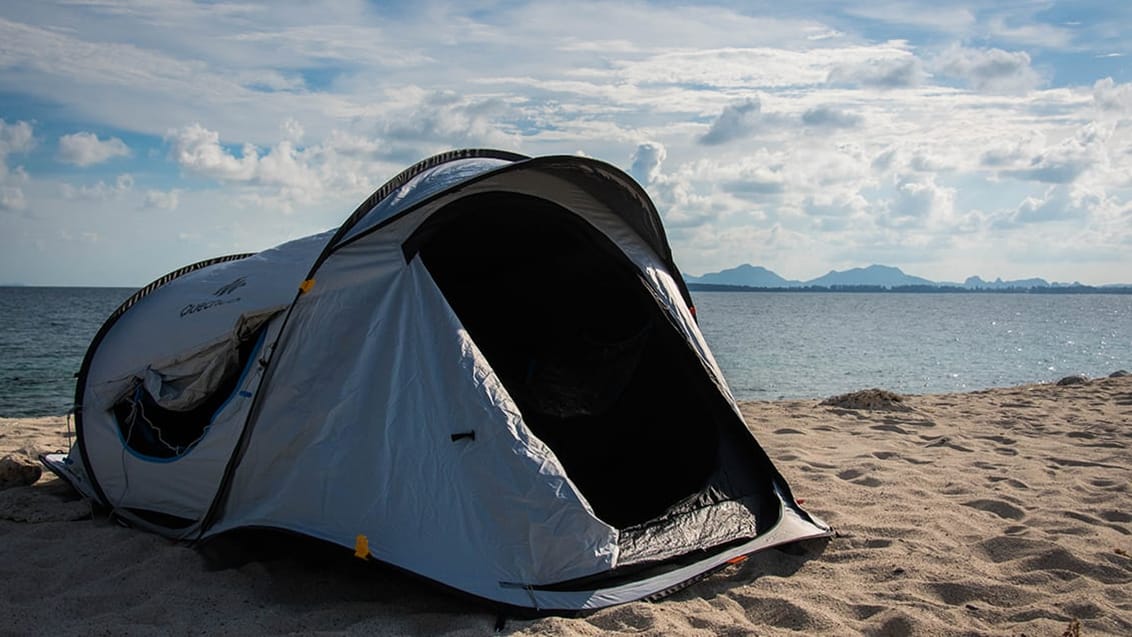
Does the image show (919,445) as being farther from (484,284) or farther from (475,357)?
(475,357)

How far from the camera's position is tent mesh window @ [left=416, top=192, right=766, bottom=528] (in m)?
5.33

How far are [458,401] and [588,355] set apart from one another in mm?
2236

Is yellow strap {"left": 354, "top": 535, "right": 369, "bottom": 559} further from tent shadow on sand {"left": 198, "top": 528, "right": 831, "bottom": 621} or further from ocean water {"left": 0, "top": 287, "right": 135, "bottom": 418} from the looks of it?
ocean water {"left": 0, "top": 287, "right": 135, "bottom": 418}

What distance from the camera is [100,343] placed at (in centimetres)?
→ 609

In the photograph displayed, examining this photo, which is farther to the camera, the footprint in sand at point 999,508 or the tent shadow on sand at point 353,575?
the footprint in sand at point 999,508

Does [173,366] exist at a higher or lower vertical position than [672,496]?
higher

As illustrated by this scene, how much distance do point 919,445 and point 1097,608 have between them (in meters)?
4.06

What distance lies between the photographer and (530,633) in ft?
12.0

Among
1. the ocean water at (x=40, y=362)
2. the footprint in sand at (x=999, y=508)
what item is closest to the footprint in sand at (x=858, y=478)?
the footprint in sand at (x=999, y=508)

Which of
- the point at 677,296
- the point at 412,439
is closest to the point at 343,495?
the point at 412,439

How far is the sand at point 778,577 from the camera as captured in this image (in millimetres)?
3846

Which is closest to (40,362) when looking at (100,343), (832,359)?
(100,343)

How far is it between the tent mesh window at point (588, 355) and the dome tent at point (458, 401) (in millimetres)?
17

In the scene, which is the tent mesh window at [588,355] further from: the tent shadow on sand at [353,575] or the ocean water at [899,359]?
the ocean water at [899,359]
